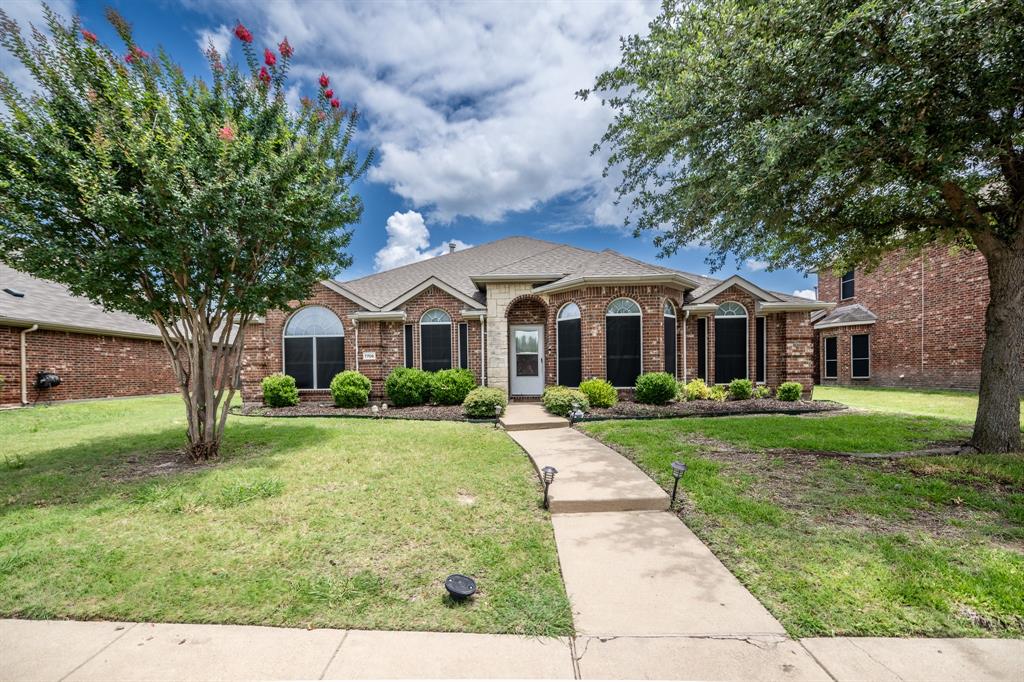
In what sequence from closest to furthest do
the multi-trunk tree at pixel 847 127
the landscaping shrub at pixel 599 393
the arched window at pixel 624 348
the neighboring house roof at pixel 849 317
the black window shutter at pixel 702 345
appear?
1. the multi-trunk tree at pixel 847 127
2. the landscaping shrub at pixel 599 393
3. the arched window at pixel 624 348
4. the black window shutter at pixel 702 345
5. the neighboring house roof at pixel 849 317

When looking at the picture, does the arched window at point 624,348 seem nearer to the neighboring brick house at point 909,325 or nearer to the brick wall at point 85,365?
the neighboring brick house at point 909,325

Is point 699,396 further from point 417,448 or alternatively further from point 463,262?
point 463,262

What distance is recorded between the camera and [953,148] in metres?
Result: 4.97

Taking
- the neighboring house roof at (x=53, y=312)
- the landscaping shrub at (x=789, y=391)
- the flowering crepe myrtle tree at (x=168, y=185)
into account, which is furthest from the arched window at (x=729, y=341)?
the neighboring house roof at (x=53, y=312)

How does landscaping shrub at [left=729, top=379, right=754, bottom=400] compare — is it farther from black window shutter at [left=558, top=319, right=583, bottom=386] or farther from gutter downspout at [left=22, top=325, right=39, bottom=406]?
gutter downspout at [left=22, top=325, right=39, bottom=406]

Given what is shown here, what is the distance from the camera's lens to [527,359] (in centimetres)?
1293

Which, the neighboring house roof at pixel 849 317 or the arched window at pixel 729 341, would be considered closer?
the arched window at pixel 729 341

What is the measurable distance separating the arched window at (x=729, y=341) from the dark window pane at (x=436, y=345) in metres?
8.99

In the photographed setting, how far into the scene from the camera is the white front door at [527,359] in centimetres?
1288

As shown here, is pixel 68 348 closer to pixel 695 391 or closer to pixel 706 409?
pixel 706 409

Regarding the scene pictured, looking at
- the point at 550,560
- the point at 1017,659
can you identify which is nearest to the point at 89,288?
the point at 550,560

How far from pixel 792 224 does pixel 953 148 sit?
2165mm

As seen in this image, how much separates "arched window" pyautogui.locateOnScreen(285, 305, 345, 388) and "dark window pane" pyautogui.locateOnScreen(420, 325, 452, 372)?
2.69 meters

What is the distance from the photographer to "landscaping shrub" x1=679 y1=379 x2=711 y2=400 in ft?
37.6
